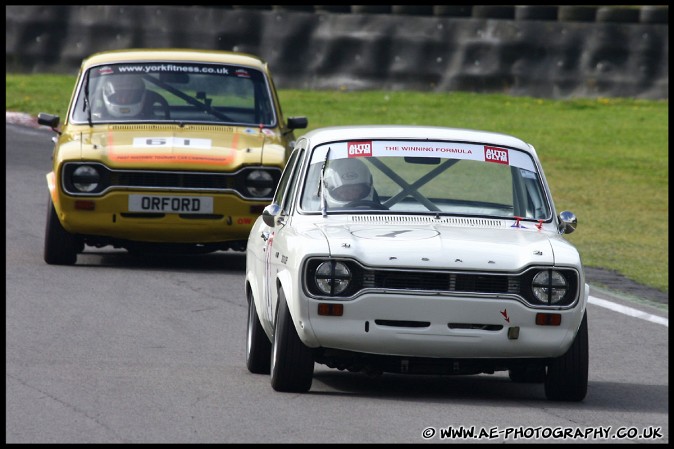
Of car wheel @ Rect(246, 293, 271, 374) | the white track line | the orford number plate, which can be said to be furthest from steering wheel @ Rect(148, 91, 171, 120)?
car wheel @ Rect(246, 293, 271, 374)

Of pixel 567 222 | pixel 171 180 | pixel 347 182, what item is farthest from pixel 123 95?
pixel 567 222

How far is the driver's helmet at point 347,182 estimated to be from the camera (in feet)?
26.0

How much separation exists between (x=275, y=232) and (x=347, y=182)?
1.50 ft

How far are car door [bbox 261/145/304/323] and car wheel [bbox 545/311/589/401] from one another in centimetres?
139

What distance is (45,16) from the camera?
80.7 ft

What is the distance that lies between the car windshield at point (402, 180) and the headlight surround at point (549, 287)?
93 cm

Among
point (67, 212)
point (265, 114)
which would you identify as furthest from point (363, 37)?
point (67, 212)

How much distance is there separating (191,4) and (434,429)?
63.8 feet

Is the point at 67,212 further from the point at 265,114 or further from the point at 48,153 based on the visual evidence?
the point at 48,153

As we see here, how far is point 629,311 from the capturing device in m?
10.8

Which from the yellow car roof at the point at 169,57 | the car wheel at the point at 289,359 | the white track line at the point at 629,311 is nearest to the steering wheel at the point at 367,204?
the car wheel at the point at 289,359

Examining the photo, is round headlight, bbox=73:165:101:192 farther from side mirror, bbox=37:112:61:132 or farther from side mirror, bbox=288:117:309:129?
side mirror, bbox=288:117:309:129

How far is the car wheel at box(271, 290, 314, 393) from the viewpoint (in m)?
7.04

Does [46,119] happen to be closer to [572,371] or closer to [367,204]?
[367,204]
